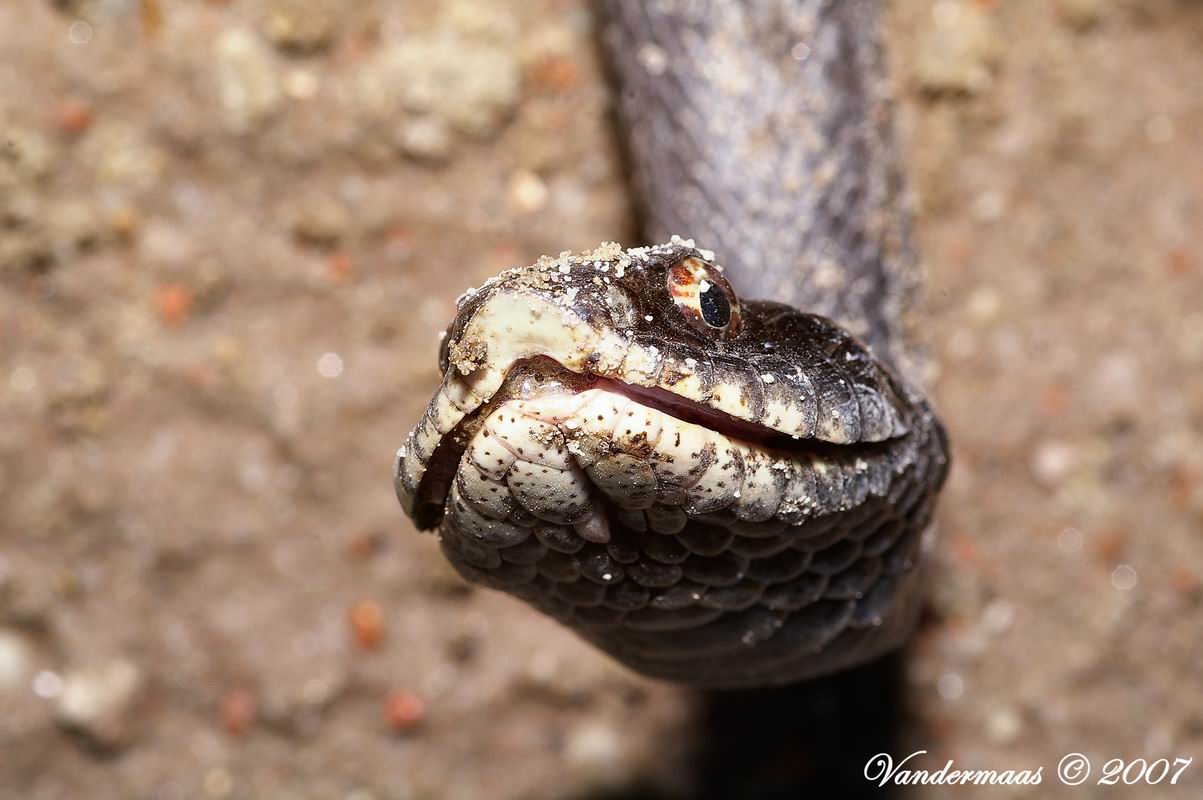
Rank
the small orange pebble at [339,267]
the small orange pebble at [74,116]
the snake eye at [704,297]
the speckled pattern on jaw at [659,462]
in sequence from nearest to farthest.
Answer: the speckled pattern on jaw at [659,462] < the snake eye at [704,297] < the small orange pebble at [74,116] < the small orange pebble at [339,267]

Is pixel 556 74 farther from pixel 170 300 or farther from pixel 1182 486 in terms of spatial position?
pixel 1182 486

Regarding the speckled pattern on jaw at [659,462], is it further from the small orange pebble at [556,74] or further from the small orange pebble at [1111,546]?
the small orange pebble at [556,74]

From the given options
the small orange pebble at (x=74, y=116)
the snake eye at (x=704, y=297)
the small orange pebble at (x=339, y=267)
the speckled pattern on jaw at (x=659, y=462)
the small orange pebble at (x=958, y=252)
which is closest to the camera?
the speckled pattern on jaw at (x=659, y=462)

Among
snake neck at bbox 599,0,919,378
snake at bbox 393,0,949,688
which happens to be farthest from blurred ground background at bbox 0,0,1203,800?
snake at bbox 393,0,949,688

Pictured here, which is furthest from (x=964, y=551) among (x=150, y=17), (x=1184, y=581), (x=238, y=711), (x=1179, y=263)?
(x=150, y=17)

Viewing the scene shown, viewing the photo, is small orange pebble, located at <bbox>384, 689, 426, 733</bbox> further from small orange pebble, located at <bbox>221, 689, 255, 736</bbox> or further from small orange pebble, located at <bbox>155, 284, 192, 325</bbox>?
small orange pebble, located at <bbox>155, 284, 192, 325</bbox>

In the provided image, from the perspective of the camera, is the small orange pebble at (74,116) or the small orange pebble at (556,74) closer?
the small orange pebble at (74,116)

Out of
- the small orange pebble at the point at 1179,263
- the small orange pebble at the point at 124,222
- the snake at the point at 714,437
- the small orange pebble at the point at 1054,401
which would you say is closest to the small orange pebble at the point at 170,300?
the small orange pebble at the point at 124,222

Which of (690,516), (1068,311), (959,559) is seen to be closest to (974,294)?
(1068,311)
